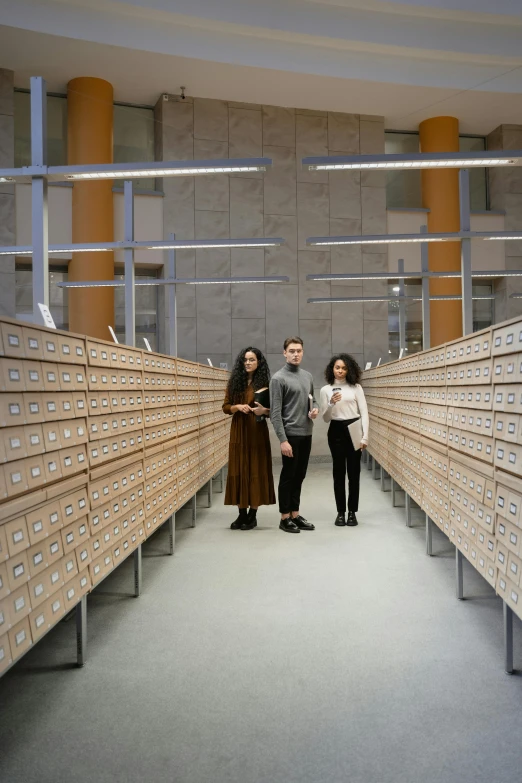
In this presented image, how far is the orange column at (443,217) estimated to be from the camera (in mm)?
12492

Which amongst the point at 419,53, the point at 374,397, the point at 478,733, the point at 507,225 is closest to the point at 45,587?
the point at 478,733

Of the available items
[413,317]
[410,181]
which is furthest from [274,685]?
[410,181]

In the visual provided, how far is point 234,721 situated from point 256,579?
1.84m

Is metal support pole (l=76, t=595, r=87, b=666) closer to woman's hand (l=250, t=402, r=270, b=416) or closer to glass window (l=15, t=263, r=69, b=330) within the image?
woman's hand (l=250, t=402, r=270, b=416)

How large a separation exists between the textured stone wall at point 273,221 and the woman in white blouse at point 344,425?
19.1 ft

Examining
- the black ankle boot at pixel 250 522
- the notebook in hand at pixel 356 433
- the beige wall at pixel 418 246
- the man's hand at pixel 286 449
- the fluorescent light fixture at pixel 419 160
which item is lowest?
the black ankle boot at pixel 250 522

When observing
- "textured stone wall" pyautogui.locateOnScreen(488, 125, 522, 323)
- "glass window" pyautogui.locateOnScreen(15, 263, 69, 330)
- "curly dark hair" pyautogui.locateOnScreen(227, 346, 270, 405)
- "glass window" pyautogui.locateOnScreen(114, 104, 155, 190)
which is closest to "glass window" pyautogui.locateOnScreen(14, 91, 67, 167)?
"glass window" pyautogui.locateOnScreen(114, 104, 155, 190)

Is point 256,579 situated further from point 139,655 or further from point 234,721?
point 234,721

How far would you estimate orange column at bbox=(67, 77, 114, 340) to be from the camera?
420 inches

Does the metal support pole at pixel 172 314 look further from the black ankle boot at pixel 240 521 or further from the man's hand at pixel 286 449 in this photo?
the man's hand at pixel 286 449

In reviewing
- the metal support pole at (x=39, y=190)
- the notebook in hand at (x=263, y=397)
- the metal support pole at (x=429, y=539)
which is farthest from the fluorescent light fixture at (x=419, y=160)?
the metal support pole at (x=429, y=539)

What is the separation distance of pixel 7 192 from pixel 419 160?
785 centimetres

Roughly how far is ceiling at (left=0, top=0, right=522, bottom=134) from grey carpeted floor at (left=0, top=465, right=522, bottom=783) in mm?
8434

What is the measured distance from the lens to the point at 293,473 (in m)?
5.48
